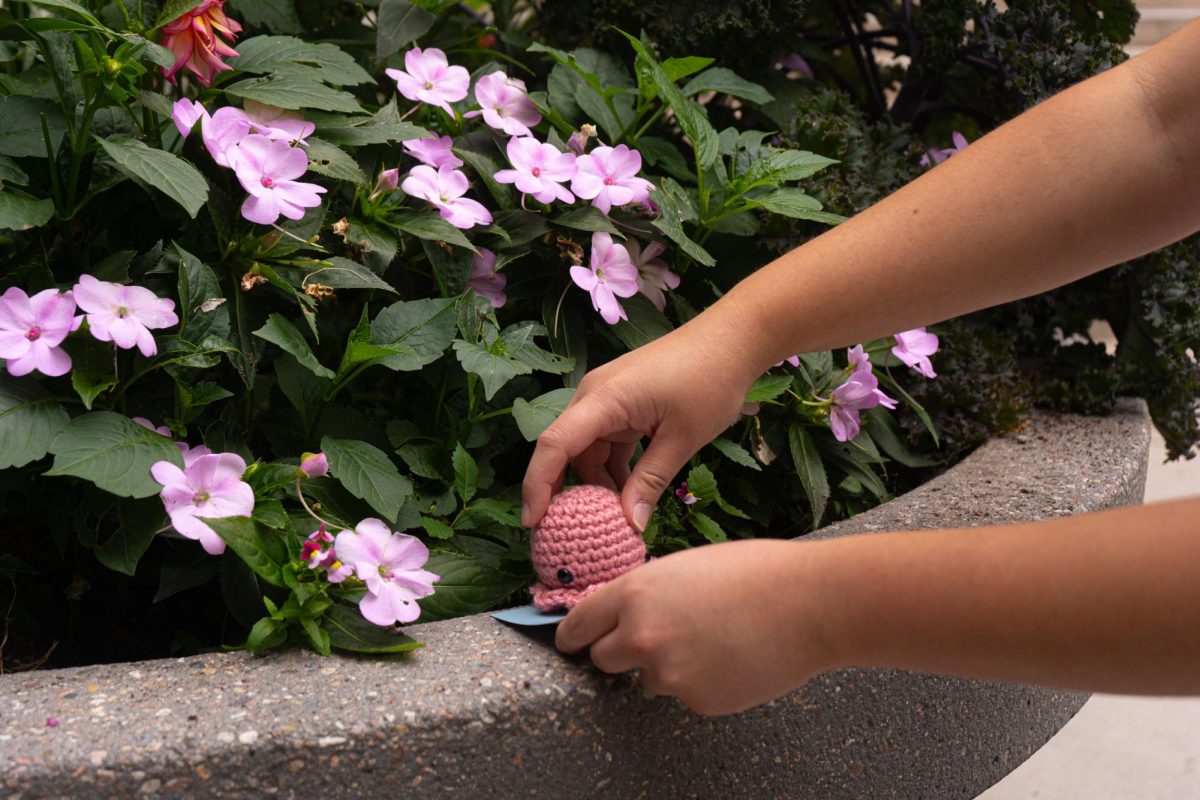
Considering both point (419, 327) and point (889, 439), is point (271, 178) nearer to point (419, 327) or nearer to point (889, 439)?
point (419, 327)

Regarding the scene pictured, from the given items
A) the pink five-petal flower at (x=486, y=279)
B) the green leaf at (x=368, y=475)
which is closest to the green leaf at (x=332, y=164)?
the pink five-petal flower at (x=486, y=279)

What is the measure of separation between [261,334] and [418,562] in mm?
229

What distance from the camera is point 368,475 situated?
2.99ft

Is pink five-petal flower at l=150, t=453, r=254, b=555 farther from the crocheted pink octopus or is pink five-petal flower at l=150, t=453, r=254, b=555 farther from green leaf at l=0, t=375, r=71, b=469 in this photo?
the crocheted pink octopus

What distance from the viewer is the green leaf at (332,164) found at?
3.28 feet

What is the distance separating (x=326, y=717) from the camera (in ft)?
2.31

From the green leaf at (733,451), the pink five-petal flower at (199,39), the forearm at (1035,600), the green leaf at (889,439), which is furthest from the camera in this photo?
the green leaf at (889,439)

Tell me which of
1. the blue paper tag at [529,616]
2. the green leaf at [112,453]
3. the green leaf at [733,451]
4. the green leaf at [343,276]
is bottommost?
the blue paper tag at [529,616]

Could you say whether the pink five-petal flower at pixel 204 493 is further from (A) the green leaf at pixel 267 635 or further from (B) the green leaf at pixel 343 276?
(B) the green leaf at pixel 343 276

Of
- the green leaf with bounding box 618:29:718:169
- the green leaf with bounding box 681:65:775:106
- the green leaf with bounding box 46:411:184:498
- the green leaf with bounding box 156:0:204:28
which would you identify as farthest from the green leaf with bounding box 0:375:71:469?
the green leaf with bounding box 681:65:775:106

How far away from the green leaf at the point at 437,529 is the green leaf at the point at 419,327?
14cm

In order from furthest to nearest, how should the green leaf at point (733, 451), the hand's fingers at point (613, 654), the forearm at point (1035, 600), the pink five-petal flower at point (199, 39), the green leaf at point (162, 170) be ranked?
1. the green leaf at point (733, 451)
2. the pink five-petal flower at point (199, 39)
3. the green leaf at point (162, 170)
4. the hand's fingers at point (613, 654)
5. the forearm at point (1035, 600)

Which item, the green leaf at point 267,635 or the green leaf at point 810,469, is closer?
the green leaf at point 267,635

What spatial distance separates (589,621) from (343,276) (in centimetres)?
40
